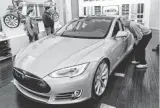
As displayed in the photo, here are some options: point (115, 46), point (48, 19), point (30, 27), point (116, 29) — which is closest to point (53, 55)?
point (115, 46)

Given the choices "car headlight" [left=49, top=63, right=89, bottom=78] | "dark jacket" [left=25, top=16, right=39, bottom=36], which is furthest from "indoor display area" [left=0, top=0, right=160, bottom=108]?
"dark jacket" [left=25, top=16, right=39, bottom=36]

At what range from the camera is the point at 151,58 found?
384cm

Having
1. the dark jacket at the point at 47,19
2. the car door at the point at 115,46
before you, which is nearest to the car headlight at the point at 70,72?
the car door at the point at 115,46

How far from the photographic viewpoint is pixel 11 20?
4.29 m

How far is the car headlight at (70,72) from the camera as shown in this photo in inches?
67.8

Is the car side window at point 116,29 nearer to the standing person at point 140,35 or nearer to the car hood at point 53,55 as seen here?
the standing person at point 140,35

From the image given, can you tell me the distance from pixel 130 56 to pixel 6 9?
3.55 m

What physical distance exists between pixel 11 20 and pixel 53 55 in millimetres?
2921

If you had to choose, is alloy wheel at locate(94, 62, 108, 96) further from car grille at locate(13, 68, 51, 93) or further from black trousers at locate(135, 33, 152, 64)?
black trousers at locate(135, 33, 152, 64)

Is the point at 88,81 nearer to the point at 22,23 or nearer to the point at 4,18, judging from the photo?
the point at 4,18

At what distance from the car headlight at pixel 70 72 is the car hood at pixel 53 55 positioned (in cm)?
5

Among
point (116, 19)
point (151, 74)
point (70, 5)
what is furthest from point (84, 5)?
point (151, 74)

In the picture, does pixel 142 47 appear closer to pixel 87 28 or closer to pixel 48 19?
pixel 87 28

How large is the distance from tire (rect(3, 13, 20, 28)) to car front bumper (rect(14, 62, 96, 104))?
298cm
